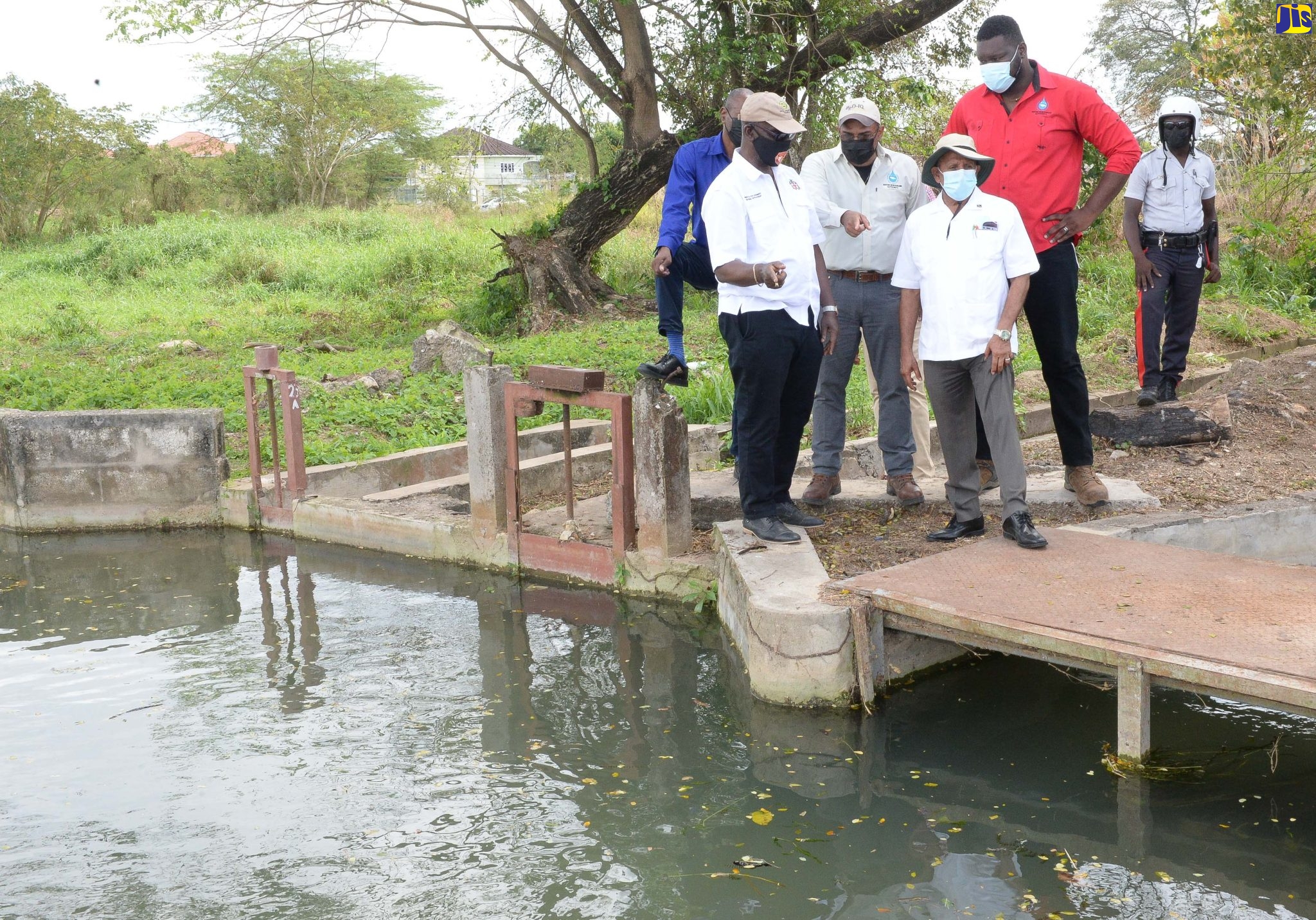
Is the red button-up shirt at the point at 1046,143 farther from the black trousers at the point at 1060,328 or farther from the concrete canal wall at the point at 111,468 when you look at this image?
the concrete canal wall at the point at 111,468

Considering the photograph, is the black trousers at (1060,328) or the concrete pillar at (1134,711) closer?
the concrete pillar at (1134,711)

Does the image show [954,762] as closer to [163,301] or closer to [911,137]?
[911,137]

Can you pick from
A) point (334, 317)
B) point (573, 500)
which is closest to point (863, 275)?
point (573, 500)

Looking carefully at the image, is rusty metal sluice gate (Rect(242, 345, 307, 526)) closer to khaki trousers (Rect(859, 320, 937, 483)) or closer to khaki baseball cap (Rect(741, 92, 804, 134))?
khaki trousers (Rect(859, 320, 937, 483))

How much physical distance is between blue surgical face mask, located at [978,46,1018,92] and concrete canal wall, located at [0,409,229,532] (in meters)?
6.13

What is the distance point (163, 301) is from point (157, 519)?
10.7m

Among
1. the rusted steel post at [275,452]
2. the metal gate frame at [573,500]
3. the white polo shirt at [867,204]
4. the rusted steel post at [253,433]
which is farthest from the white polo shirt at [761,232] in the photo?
the rusted steel post at [253,433]

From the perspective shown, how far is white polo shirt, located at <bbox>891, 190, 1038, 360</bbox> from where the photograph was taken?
16.8 feet

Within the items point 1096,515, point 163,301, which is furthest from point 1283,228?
point 163,301

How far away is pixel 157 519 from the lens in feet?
29.4

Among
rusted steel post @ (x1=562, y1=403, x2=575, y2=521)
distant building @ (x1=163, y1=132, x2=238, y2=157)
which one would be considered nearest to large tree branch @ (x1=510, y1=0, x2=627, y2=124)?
rusted steel post @ (x1=562, y1=403, x2=575, y2=521)

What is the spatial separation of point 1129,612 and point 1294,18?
10.1 meters

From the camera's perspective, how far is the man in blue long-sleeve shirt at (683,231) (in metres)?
5.88

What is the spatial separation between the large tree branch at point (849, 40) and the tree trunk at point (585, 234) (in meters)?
1.86
